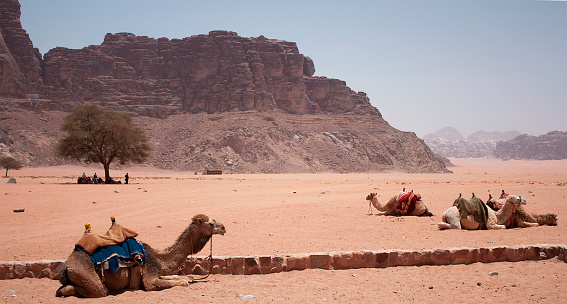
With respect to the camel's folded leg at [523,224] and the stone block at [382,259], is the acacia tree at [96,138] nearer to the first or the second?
the camel's folded leg at [523,224]

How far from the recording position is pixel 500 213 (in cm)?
1525

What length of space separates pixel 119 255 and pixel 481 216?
1103 centimetres

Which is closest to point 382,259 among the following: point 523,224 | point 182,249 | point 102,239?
point 182,249

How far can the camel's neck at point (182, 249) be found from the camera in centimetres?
871

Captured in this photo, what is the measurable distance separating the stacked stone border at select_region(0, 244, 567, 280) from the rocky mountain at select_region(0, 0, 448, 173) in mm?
76974

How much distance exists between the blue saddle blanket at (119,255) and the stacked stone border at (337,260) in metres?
1.49

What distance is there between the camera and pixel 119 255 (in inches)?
314

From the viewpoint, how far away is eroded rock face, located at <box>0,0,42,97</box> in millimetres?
115062

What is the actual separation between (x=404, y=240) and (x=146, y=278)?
284 inches

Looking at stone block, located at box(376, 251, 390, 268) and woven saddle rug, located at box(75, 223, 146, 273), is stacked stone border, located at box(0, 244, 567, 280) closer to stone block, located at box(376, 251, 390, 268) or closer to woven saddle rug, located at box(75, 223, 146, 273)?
stone block, located at box(376, 251, 390, 268)

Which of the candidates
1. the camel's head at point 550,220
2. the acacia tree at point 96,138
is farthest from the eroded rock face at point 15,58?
the camel's head at point 550,220

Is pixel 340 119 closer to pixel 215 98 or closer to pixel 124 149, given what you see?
pixel 215 98

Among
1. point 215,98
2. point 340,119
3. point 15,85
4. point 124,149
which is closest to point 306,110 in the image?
point 340,119

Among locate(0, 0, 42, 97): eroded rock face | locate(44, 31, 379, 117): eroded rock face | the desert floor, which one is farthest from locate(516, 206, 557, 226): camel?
locate(0, 0, 42, 97): eroded rock face
